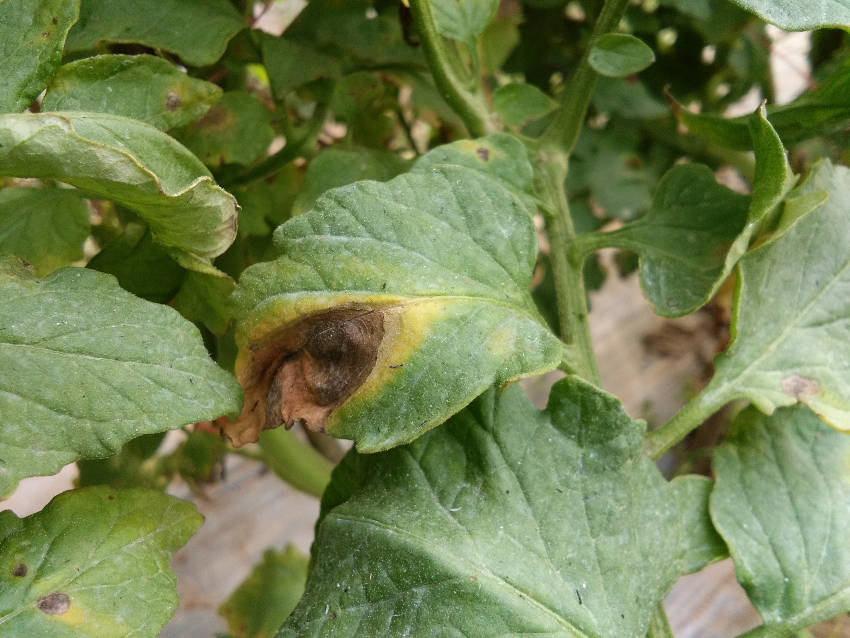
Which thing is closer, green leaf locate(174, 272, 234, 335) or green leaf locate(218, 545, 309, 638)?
green leaf locate(174, 272, 234, 335)

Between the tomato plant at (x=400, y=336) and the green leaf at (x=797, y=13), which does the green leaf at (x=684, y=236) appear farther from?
the green leaf at (x=797, y=13)

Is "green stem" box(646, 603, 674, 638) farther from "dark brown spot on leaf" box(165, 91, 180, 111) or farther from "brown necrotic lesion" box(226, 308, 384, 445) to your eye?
"dark brown spot on leaf" box(165, 91, 180, 111)

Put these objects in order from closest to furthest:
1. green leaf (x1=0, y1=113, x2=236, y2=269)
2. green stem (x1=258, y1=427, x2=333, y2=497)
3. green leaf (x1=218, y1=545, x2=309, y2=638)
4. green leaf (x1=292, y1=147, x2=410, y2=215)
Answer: green leaf (x1=0, y1=113, x2=236, y2=269) → green leaf (x1=292, y1=147, x2=410, y2=215) → green stem (x1=258, y1=427, x2=333, y2=497) → green leaf (x1=218, y1=545, x2=309, y2=638)

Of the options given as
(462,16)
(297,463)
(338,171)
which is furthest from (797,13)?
(297,463)

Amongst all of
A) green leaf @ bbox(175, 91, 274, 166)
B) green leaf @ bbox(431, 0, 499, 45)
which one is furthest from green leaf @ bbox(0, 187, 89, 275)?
green leaf @ bbox(431, 0, 499, 45)

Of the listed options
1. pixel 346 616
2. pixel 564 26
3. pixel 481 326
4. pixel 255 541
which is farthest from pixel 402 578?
pixel 255 541

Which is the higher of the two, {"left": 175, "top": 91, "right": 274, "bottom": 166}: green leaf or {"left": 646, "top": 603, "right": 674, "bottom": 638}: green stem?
{"left": 175, "top": 91, "right": 274, "bottom": 166}: green leaf

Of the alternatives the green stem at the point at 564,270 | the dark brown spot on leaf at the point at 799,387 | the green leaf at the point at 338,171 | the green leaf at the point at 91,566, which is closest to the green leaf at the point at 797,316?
the dark brown spot on leaf at the point at 799,387
